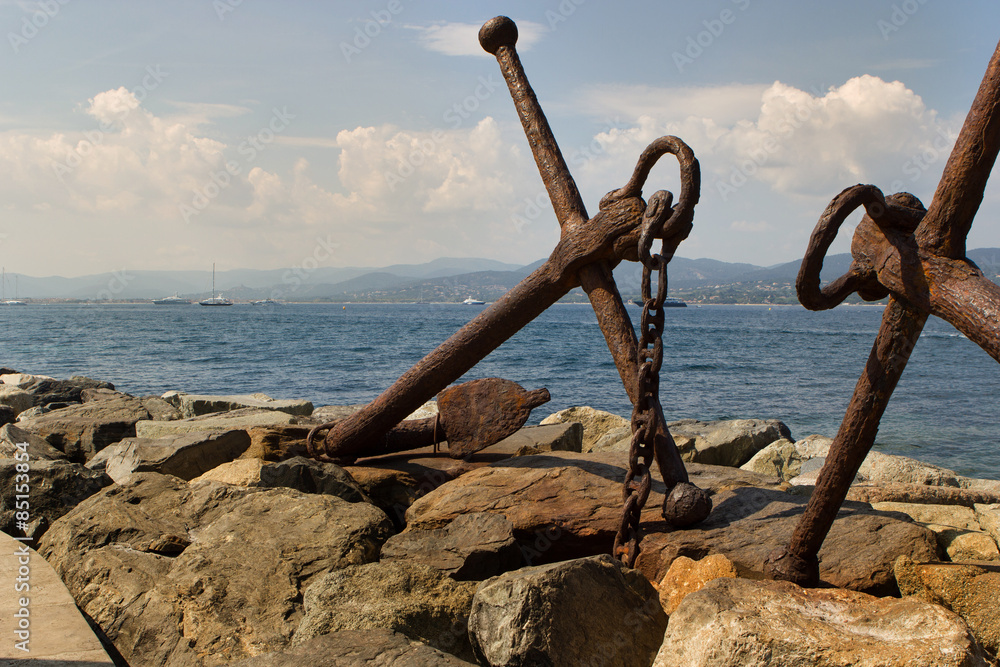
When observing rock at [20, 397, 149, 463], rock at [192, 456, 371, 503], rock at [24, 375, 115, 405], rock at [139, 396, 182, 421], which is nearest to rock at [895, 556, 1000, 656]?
rock at [192, 456, 371, 503]

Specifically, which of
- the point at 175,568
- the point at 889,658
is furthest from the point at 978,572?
the point at 175,568

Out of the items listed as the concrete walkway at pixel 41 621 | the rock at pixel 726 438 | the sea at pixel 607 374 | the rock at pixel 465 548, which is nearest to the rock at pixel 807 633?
the rock at pixel 465 548

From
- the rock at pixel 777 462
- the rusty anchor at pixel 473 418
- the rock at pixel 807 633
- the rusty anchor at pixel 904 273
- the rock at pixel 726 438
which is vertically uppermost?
the rusty anchor at pixel 904 273

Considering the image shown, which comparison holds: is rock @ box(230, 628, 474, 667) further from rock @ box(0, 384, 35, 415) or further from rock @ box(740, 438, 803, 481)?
rock @ box(0, 384, 35, 415)

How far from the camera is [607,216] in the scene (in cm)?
350

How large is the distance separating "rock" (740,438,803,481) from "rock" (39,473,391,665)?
5.51 m

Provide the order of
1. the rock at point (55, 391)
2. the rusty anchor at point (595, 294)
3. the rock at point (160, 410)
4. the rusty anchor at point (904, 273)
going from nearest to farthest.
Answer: the rusty anchor at point (904, 273)
the rusty anchor at point (595, 294)
the rock at point (160, 410)
the rock at point (55, 391)

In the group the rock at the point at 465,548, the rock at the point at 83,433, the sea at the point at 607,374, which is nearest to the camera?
the rock at the point at 465,548

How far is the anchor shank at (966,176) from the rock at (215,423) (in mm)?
4660

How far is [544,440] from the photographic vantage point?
17.1 feet

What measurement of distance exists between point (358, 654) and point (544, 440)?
311 centimetres

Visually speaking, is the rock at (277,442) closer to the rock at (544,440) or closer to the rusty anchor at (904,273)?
the rock at (544,440)

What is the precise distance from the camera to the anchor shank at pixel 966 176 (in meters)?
2.03

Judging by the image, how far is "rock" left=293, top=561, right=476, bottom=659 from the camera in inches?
104
